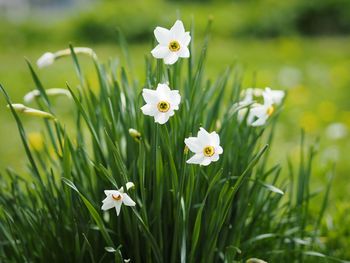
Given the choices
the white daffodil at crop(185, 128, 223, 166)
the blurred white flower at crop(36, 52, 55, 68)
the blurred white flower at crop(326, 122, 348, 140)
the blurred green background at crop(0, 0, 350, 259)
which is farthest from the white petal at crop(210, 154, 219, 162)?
the blurred white flower at crop(326, 122, 348, 140)

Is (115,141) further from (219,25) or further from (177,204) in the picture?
(219,25)

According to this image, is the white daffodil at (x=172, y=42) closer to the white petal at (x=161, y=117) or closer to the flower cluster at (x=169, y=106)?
the flower cluster at (x=169, y=106)

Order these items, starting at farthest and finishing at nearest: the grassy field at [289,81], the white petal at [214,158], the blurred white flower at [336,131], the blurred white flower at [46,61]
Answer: the blurred white flower at [336,131]
the grassy field at [289,81]
the blurred white flower at [46,61]
the white petal at [214,158]

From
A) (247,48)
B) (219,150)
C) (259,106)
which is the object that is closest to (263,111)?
(259,106)

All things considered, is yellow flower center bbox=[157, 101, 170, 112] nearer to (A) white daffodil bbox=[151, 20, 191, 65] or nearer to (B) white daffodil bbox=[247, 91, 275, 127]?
(A) white daffodil bbox=[151, 20, 191, 65]

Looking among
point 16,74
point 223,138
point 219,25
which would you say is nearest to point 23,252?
point 223,138

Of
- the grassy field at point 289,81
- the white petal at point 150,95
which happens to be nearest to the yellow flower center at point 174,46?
the white petal at point 150,95


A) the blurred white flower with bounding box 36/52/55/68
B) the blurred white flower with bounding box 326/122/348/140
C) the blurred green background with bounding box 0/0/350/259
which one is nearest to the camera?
the blurred white flower with bounding box 36/52/55/68
